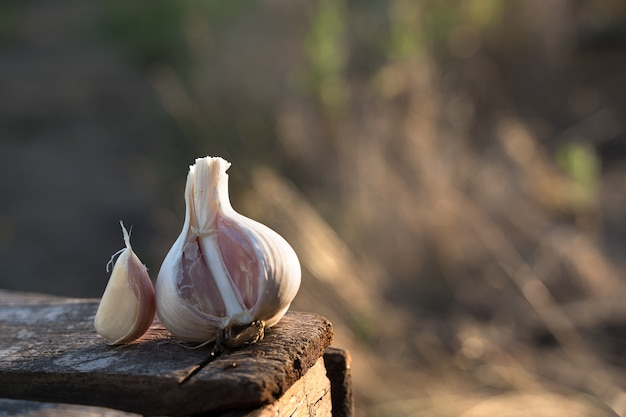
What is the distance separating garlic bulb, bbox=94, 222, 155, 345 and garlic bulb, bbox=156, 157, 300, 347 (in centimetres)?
2

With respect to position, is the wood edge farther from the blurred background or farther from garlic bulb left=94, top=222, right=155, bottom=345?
the blurred background

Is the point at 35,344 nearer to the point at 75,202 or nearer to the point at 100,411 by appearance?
the point at 100,411

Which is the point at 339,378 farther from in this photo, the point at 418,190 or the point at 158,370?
the point at 418,190

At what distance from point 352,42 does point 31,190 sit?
2004 millimetres

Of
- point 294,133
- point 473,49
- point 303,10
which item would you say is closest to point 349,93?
point 294,133

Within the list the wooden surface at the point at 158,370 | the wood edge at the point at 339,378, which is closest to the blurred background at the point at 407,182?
the wood edge at the point at 339,378

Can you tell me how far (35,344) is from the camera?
78 cm

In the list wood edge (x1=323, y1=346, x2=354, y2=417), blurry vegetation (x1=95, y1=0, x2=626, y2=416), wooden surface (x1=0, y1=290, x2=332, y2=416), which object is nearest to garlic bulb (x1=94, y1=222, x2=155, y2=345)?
wooden surface (x1=0, y1=290, x2=332, y2=416)

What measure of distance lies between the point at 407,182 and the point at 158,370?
198 cm

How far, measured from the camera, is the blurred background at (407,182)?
216cm

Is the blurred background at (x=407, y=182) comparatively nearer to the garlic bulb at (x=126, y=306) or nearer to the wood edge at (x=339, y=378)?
the wood edge at (x=339, y=378)

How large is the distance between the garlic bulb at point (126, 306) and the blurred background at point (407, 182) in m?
1.31

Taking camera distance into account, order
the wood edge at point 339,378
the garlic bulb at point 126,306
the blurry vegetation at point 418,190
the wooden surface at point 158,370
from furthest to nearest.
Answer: the blurry vegetation at point 418,190
the wood edge at point 339,378
the garlic bulb at point 126,306
the wooden surface at point 158,370

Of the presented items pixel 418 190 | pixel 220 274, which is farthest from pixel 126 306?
pixel 418 190
